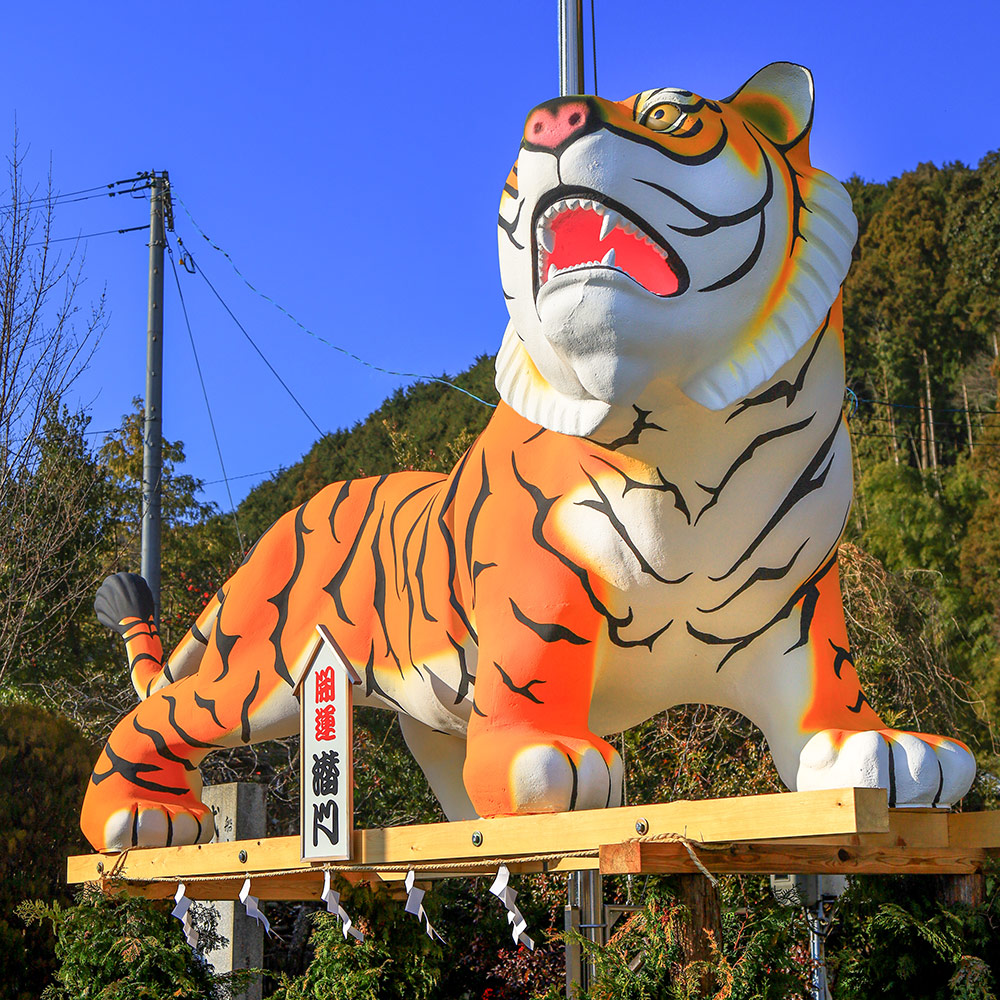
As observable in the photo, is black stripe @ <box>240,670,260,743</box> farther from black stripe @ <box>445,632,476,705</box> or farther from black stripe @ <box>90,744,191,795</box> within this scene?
black stripe @ <box>445,632,476,705</box>

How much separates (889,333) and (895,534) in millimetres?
7153

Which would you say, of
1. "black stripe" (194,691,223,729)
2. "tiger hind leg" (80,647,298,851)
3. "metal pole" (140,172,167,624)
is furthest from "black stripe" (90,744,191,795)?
"metal pole" (140,172,167,624)

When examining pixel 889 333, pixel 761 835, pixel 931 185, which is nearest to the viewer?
pixel 761 835

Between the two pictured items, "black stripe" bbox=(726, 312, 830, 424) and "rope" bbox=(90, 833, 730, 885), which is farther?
"black stripe" bbox=(726, 312, 830, 424)

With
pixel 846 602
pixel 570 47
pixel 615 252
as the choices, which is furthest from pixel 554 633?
pixel 846 602

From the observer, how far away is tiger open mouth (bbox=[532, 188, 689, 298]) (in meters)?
2.40

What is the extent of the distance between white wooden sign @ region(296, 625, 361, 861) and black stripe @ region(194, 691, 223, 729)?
0.55m

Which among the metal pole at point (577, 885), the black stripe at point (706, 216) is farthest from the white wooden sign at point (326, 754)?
the black stripe at point (706, 216)

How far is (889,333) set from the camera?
2094cm

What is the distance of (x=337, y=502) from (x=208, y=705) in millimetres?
706

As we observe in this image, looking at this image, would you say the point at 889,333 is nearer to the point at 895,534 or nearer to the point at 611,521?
the point at 895,534

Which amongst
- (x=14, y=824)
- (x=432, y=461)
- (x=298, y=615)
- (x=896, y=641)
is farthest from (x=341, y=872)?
(x=432, y=461)

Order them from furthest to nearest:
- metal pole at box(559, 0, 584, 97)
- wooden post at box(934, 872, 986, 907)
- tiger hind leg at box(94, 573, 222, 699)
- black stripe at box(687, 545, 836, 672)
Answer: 1. tiger hind leg at box(94, 573, 222, 699)
2. metal pole at box(559, 0, 584, 97)
3. black stripe at box(687, 545, 836, 672)
4. wooden post at box(934, 872, 986, 907)

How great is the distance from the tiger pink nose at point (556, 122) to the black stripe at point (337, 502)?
157 centimetres
